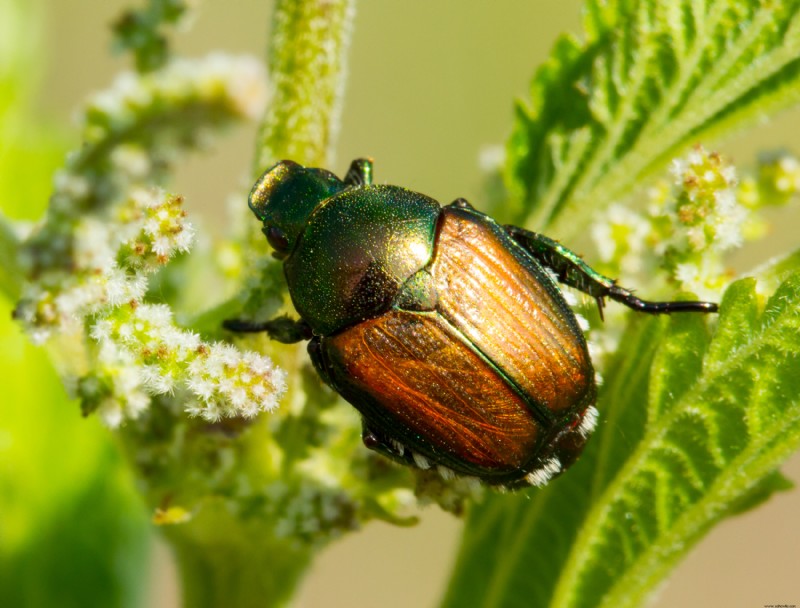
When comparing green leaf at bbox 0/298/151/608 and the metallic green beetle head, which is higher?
the metallic green beetle head

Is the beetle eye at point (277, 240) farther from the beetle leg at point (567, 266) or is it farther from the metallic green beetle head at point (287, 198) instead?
the beetle leg at point (567, 266)

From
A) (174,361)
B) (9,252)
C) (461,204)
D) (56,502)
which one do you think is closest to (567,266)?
(461,204)

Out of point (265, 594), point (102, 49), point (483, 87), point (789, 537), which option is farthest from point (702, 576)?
point (102, 49)

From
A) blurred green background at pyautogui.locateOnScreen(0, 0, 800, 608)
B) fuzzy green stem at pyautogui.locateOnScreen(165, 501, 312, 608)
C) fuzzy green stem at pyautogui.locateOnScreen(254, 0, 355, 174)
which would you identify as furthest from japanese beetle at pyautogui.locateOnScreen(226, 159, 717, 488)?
blurred green background at pyautogui.locateOnScreen(0, 0, 800, 608)

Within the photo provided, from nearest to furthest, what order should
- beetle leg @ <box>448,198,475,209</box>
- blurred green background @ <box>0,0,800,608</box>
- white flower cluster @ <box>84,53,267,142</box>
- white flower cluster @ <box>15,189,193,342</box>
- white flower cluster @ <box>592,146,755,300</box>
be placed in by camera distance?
white flower cluster @ <box>84,53,267,142</box> < white flower cluster @ <box>15,189,193,342</box> < white flower cluster @ <box>592,146,755,300</box> < beetle leg @ <box>448,198,475,209</box> < blurred green background @ <box>0,0,800,608</box>

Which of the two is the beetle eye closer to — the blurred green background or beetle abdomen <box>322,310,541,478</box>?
beetle abdomen <box>322,310,541,478</box>

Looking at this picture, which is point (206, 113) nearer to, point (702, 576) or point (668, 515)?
point (668, 515)

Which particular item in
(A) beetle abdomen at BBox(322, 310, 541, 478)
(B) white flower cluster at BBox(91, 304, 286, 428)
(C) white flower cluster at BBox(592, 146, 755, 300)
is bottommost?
(A) beetle abdomen at BBox(322, 310, 541, 478)

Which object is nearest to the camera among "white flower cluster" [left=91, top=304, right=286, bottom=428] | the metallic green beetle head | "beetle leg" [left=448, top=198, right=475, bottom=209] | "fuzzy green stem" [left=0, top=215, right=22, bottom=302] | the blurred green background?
"white flower cluster" [left=91, top=304, right=286, bottom=428]
